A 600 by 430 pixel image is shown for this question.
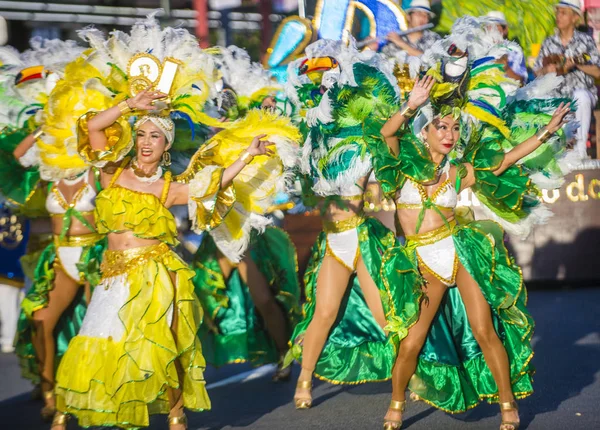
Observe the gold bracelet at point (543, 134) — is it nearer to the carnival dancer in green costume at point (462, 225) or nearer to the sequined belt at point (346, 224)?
the carnival dancer in green costume at point (462, 225)

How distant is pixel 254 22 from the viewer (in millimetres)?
13117

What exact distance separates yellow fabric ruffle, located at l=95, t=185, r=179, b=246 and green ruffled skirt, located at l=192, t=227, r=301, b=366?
6.01 ft

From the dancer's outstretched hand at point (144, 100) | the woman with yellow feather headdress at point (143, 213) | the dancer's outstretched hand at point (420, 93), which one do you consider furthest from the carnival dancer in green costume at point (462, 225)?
the dancer's outstretched hand at point (144, 100)

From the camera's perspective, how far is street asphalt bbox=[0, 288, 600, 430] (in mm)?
5938

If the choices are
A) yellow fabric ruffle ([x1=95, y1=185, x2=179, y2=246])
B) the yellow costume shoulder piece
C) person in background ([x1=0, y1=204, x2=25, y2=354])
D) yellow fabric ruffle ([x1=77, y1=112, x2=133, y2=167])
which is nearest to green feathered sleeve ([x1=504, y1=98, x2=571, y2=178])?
the yellow costume shoulder piece

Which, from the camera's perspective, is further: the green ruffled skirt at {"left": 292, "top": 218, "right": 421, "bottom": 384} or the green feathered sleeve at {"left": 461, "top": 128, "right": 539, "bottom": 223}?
the green ruffled skirt at {"left": 292, "top": 218, "right": 421, "bottom": 384}

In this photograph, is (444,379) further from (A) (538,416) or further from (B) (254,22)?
(B) (254,22)

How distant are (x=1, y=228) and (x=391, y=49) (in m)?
3.89

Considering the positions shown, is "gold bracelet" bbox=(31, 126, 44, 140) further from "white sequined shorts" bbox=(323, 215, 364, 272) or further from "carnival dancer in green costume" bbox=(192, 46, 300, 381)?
"white sequined shorts" bbox=(323, 215, 364, 272)

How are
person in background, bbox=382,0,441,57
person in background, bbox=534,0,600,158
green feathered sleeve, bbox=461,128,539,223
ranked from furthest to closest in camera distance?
1. person in background, bbox=534,0,600,158
2. person in background, bbox=382,0,441,57
3. green feathered sleeve, bbox=461,128,539,223

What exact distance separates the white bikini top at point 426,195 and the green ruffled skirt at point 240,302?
1.98 meters

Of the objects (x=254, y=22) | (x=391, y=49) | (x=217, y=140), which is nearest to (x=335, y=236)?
(x=217, y=140)

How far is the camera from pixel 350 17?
10.3 m

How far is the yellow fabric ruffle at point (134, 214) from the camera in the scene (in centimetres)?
539
